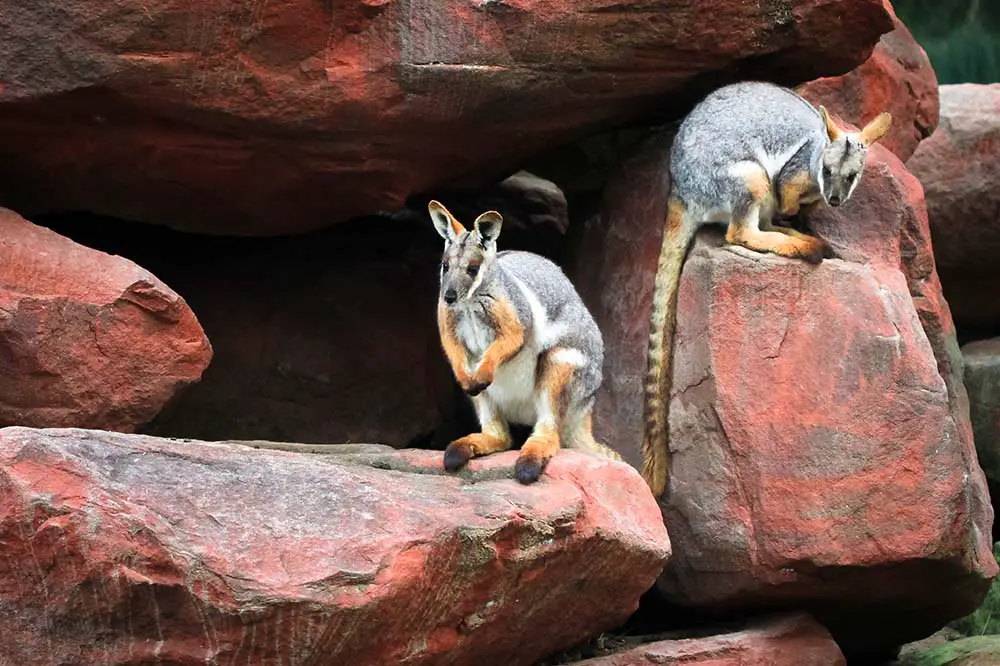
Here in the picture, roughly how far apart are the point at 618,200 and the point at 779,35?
1.52 m

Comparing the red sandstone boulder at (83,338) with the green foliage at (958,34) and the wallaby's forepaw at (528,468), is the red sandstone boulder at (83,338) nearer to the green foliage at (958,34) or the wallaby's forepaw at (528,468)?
the wallaby's forepaw at (528,468)

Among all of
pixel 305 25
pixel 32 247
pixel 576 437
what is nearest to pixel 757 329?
pixel 576 437

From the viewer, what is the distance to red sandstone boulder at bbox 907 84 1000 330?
11.1m

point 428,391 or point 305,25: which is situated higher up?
point 305,25

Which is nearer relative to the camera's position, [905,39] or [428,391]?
[428,391]

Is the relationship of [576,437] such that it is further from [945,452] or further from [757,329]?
[945,452]

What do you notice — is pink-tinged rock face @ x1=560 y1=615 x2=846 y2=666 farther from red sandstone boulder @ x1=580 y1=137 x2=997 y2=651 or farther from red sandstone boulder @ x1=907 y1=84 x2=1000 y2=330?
red sandstone boulder @ x1=907 y1=84 x2=1000 y2=330

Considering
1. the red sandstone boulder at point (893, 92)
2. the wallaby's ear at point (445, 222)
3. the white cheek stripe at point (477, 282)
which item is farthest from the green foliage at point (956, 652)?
the wallaby's ear at point (445, 222)

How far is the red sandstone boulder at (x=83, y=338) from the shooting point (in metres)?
6.66

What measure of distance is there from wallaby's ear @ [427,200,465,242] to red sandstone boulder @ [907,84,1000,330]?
5.76 meters

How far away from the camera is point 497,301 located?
6.80 m

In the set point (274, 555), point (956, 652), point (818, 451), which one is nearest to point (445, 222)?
point (274, 555)

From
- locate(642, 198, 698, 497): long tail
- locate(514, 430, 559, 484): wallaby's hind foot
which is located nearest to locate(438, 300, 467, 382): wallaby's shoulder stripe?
locate(514, 430, 559, 484): wallaby's hind foot

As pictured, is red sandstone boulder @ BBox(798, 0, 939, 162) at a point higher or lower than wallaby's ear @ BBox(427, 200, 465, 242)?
higher
